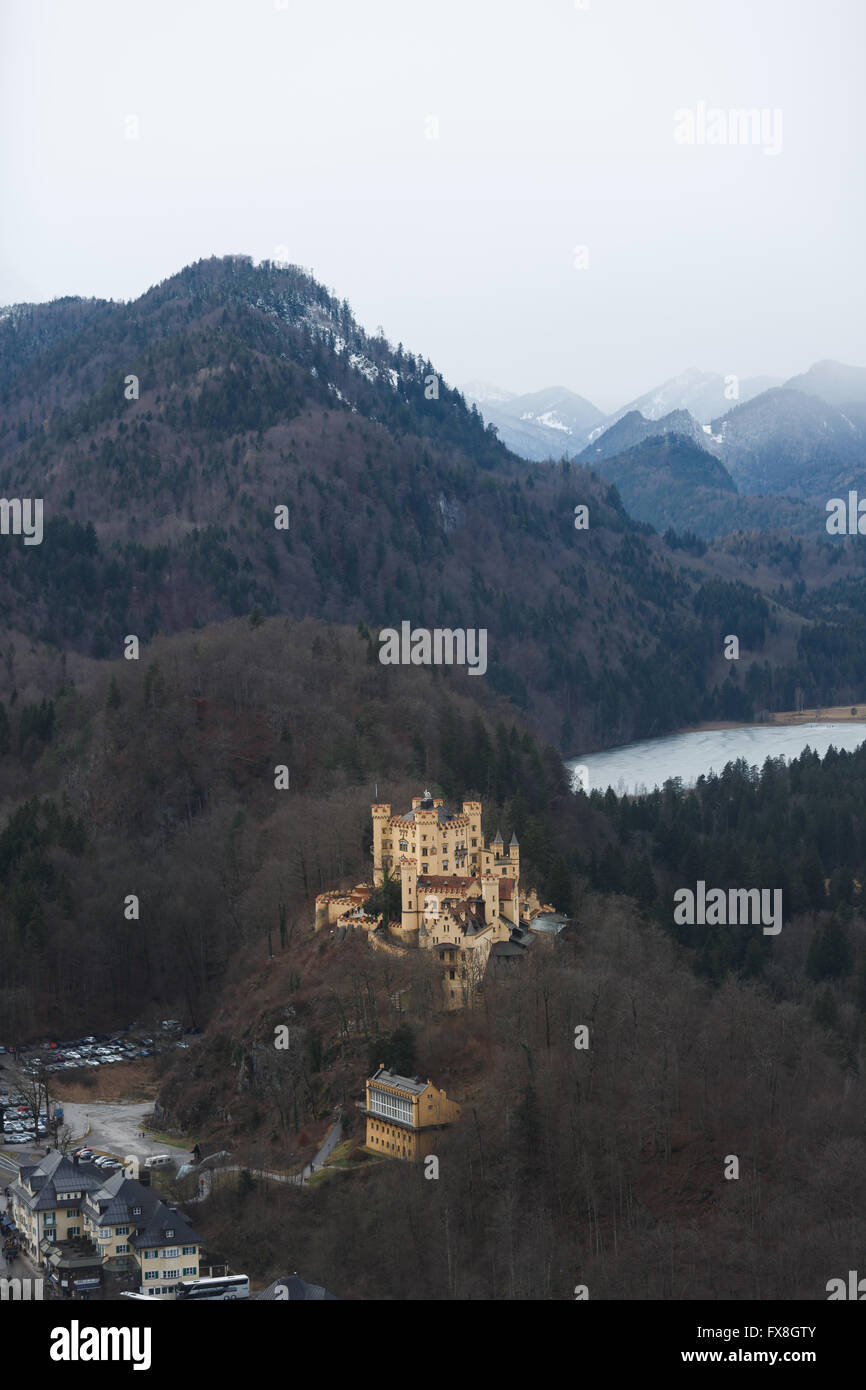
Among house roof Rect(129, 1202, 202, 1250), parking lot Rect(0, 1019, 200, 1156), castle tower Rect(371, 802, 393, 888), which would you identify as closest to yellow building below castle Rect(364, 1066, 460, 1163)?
house roof Rect(129, 1202, 202, 1250)

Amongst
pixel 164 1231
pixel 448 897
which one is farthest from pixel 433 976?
pixel 164 1231

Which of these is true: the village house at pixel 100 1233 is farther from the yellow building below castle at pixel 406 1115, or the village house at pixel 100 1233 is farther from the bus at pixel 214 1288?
the yellow building below castle at pixel 406 1115

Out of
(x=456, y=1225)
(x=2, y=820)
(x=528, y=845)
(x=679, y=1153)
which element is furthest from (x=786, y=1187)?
(x=2, y=820)

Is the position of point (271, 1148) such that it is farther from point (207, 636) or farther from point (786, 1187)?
point (207, 636)

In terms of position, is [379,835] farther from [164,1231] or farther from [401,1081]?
[164,1231]

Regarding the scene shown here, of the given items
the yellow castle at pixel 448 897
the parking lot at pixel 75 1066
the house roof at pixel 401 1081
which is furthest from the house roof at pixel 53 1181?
the yellow castle at pixel 448 897
